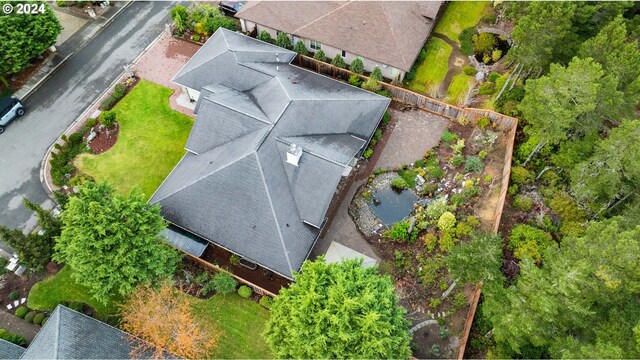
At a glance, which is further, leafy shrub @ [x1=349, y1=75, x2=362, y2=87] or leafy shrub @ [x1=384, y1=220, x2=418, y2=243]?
leafy shrub @ [x1=349, y1=75, x2=362, y2=87]

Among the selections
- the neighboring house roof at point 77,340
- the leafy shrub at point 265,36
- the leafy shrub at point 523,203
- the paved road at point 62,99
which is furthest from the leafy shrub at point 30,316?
the leafy shrub at point 523,203

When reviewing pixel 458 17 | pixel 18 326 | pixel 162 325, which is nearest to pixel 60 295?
pixel 18 326

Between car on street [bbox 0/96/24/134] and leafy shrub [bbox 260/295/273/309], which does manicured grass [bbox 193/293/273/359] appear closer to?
leafy shrub [bbox 260/295/273/309]

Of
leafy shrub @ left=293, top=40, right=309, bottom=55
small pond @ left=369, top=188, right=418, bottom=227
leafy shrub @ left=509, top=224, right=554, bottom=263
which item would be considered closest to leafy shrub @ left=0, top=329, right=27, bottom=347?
small pond @ left=369, top=188, right=418, bottom=227

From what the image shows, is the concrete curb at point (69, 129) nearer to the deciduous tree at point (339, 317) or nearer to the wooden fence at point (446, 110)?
the wooden fence at point (446, 110)

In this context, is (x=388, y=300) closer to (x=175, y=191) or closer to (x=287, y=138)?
(x=287, y=138)

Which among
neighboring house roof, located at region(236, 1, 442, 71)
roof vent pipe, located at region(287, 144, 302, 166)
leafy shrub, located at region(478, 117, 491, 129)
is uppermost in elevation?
neighboring house roof, located at region(236, 1, 442, 71)

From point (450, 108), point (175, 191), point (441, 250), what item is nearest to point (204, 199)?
point (175, 191)
